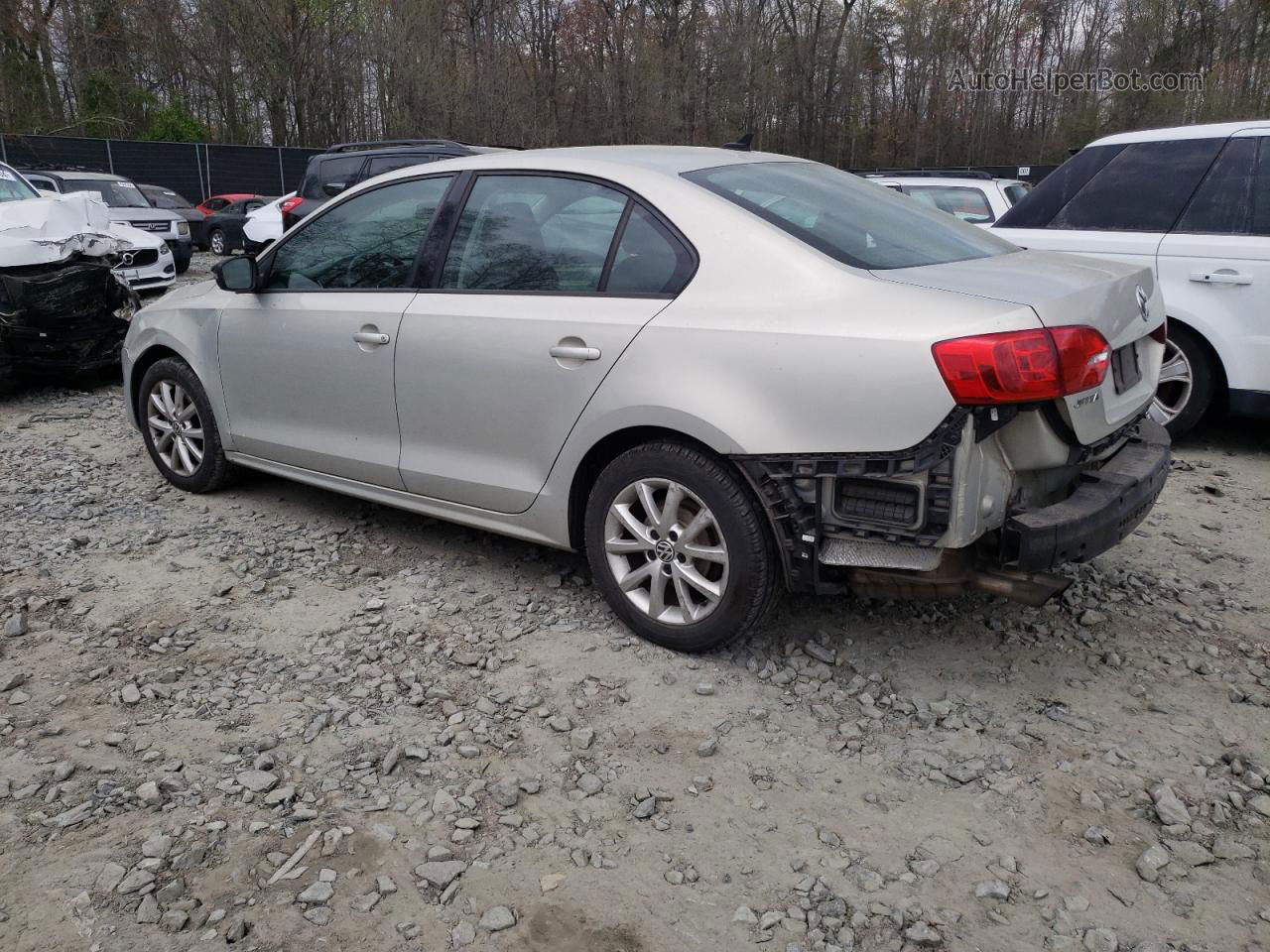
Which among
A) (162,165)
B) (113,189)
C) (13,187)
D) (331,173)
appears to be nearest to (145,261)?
(13,187)

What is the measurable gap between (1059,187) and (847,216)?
3269 mm

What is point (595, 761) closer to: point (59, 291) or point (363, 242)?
point (363, 242)

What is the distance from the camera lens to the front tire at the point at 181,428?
16.9 feet

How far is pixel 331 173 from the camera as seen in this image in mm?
12641

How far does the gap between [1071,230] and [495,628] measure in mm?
4286

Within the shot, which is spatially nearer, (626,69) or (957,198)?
(957,198)

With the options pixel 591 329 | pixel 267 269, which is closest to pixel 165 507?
pixel 267 269

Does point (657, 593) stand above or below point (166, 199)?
below

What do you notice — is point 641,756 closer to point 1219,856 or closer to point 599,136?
point 1219,856

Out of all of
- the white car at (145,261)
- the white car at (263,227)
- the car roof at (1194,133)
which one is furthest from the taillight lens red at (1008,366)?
the white car at (263,227)

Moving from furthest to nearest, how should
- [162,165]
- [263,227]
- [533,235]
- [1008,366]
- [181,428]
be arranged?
[162,165]
[263,227]
[181,428]
[533,235]
[1008,366]

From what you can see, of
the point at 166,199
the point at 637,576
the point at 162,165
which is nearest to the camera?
the point at 637,576

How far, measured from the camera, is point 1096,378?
9.93 ft

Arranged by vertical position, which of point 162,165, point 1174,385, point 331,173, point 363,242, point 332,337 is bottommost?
point 1174,385
